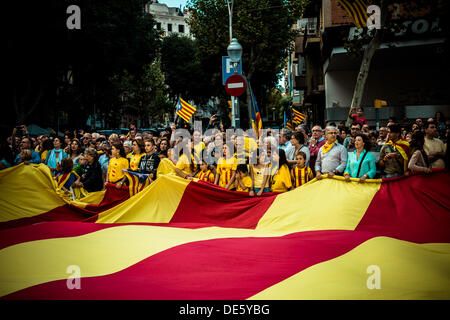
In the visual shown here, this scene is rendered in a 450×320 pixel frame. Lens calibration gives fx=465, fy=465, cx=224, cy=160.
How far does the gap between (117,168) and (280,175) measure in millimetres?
3650

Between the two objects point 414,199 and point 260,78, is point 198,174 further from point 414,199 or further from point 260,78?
point 260,78

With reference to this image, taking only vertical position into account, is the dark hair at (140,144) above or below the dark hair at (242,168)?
above

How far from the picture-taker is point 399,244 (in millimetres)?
4914

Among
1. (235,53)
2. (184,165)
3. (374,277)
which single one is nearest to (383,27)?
(235,53)

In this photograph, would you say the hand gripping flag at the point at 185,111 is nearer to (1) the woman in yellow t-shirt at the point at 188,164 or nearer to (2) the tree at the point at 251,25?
(1) the woman in yellow t-shirt at the point at 188,164

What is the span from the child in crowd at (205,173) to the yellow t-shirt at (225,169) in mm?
291

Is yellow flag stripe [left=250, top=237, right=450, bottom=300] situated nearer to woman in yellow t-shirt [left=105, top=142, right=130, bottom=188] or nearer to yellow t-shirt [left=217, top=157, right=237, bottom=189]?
yellow t-shirt [left=217, top=157, right=237, bottom=189]

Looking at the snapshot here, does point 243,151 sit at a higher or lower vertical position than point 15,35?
lower

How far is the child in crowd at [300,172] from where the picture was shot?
816 centimetres

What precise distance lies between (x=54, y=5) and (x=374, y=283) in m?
21.7

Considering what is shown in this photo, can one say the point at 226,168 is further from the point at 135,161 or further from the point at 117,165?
the point at 117,165

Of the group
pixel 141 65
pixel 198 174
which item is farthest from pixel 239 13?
pixel 198 174

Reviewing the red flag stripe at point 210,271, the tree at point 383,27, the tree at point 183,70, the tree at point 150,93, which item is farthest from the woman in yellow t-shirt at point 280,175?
the tree at point 150,93
